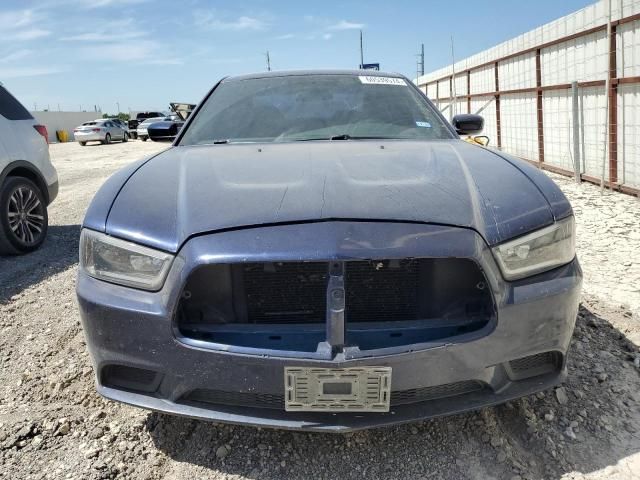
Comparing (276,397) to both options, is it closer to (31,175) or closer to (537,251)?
(537,251)

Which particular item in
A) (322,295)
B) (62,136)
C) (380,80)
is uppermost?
(62,136)

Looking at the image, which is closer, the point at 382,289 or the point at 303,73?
the point at 382,289

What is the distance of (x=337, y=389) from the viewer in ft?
5.67

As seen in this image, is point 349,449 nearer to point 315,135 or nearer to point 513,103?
point 315,135

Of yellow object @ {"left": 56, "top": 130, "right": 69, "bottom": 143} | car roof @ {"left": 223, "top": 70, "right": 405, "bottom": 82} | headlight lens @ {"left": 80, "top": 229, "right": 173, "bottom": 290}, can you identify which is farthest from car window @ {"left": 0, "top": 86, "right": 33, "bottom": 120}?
yellow object @ {"left": 56, "top": 130, "right": 69, "bottom": 143}

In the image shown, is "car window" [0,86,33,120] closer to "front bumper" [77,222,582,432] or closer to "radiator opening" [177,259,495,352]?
"front bumper" [77,222,582,432]

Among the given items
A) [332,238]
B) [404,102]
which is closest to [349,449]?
[332,238]

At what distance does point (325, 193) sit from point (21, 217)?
4585 mm

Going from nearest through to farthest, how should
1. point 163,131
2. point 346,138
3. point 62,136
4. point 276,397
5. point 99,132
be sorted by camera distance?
point 276,397 → point 346,138 → point 163,131 → point 99,132 → point 62,136

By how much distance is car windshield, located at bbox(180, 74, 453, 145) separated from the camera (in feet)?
10.0

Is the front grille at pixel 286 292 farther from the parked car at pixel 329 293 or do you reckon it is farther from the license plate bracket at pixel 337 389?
the license plate bracket at pixel 337 389

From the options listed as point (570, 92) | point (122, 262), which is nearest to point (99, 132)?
point (570, 92)

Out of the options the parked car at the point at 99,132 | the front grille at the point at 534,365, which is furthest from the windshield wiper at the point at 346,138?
the parked car at the point at 99,132

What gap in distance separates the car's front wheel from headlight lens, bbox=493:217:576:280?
4.90m
